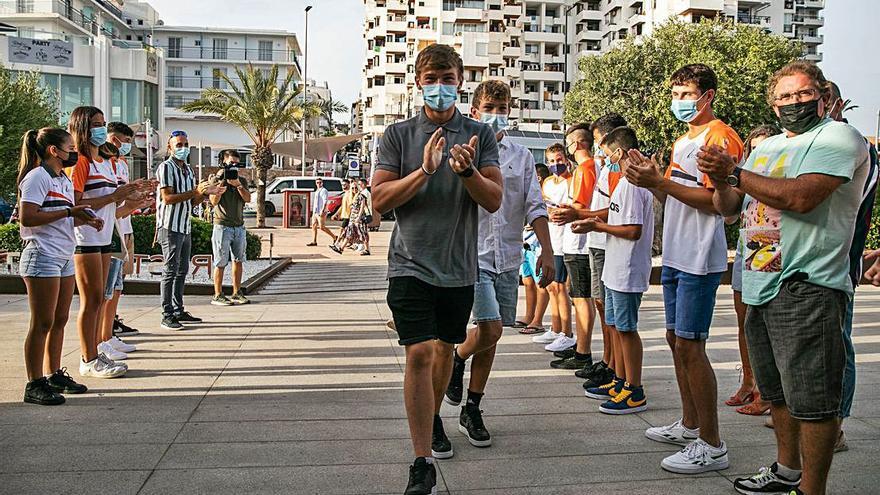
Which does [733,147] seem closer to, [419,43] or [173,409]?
[173,409]

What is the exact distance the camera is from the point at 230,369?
6.96 metres

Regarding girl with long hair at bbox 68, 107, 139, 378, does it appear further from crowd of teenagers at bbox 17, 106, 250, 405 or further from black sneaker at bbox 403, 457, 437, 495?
black sneaker at bbox 403, 457, 437, 495

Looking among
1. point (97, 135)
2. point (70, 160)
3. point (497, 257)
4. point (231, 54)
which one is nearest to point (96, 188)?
point (97, 135)

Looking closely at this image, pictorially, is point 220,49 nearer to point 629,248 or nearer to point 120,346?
point 120,346

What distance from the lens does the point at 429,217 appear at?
418cm

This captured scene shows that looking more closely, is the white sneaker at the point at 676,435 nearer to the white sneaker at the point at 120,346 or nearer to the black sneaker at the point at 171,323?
the white sneaker at the point at 120,346

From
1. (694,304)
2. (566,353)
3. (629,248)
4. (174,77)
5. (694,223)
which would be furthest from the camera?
(174,77)

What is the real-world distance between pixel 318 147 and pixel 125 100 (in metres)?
11.5

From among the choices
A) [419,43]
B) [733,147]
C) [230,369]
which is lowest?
[230,369]

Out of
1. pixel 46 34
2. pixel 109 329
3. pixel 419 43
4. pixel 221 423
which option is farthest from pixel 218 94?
pixel 419 43

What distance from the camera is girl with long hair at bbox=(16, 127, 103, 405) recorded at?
18.3 feet

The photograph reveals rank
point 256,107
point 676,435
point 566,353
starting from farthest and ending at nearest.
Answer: point 256,107 → point 566,353 → point 676,435

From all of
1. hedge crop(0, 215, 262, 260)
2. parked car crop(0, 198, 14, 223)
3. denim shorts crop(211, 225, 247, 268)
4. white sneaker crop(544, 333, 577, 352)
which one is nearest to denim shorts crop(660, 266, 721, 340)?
white sneaker crop(544, 333, 577, 352)

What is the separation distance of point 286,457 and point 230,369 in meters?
2.53
